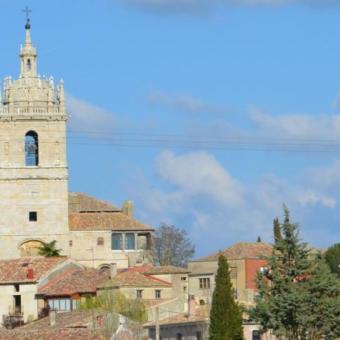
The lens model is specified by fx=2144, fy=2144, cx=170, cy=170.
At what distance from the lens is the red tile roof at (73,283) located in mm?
118562

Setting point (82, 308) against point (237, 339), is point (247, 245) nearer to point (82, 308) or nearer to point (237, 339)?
point (82, 308)

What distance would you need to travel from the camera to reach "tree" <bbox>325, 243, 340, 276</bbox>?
443 ft

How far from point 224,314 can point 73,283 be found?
83.6ft

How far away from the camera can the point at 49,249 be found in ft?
424

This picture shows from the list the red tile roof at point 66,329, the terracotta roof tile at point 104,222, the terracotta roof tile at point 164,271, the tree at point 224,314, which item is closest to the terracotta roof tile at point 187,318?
the red tile roof at point 66,329

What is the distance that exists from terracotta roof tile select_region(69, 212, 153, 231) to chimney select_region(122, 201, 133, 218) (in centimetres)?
351

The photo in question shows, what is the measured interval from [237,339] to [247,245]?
42.8 m

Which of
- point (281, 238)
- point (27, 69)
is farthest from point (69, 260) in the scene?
point (281, 238)

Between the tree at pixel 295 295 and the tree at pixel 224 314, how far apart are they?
273 inches

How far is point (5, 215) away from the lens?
130 m

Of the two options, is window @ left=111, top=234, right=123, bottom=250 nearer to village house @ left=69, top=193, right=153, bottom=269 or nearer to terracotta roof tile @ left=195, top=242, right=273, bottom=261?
village house @ left=69, top=193, right=153, bottom=269

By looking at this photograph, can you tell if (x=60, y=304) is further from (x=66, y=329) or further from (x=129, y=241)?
A: (x=66, y=329)

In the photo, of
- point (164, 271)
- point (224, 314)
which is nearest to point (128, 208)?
point (164, 271)

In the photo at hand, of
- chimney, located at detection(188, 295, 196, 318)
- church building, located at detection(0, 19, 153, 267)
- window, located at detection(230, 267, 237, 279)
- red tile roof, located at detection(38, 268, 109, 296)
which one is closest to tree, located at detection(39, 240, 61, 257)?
church building, located at detection(0, 19, 153, 267)
